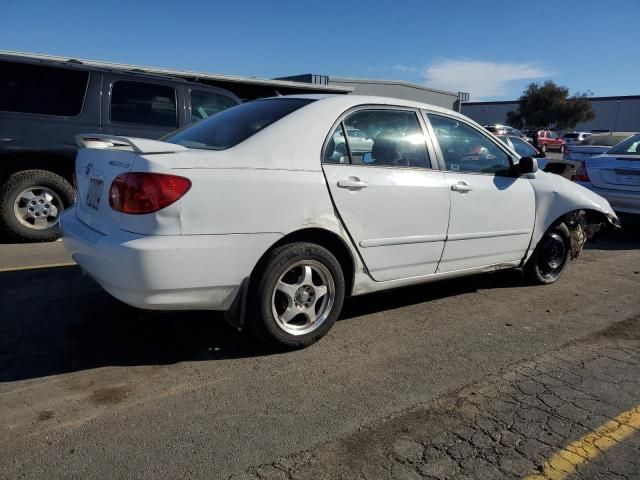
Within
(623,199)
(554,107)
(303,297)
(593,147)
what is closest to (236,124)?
(303,297)

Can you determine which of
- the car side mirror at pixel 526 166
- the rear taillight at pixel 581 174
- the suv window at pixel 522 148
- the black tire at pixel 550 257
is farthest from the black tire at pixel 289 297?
the suv window at pixel 522 148

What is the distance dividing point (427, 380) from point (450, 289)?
80.2 inches

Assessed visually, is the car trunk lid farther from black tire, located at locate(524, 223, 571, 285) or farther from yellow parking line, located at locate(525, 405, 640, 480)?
black tire, located at locate(524, 223, 571, 285)

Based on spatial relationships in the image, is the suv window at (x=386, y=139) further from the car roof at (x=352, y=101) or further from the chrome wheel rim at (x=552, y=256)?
the chrome wheel rim at (x=552, y=256)

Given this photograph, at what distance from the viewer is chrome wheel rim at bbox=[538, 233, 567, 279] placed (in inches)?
209

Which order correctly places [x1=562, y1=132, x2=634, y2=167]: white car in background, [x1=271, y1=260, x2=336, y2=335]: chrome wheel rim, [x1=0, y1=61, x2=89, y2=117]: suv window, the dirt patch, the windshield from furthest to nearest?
[x1=562, y1=132, x2=634, y2=167]: white car in background
the windshield
[x1=0, y1=61, x2=89, y2=117]: suv window
[x1=271, y1=260, x2=336, y2=335]: chrome wheel rim
the dirt patch

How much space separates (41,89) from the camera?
598 cm

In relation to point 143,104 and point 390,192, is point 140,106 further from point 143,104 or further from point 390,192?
point 390,192

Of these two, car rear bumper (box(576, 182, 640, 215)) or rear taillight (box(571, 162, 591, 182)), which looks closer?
car rear bumper (box(576, 182, 640, 215))

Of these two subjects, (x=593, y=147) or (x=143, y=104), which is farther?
(x=593, y=147)

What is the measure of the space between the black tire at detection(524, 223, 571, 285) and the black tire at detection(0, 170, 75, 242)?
16.1 ft

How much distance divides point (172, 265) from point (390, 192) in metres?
1.59

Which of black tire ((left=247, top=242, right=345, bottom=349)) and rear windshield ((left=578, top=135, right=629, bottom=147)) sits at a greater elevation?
rear windshield ((left=578, top=135, right=629, bottom=147))

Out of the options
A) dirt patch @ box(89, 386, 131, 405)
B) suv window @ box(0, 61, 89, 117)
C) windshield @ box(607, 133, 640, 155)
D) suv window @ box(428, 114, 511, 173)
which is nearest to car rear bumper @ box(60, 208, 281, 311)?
dirt patch @ box(89, 386, 131, 405)
